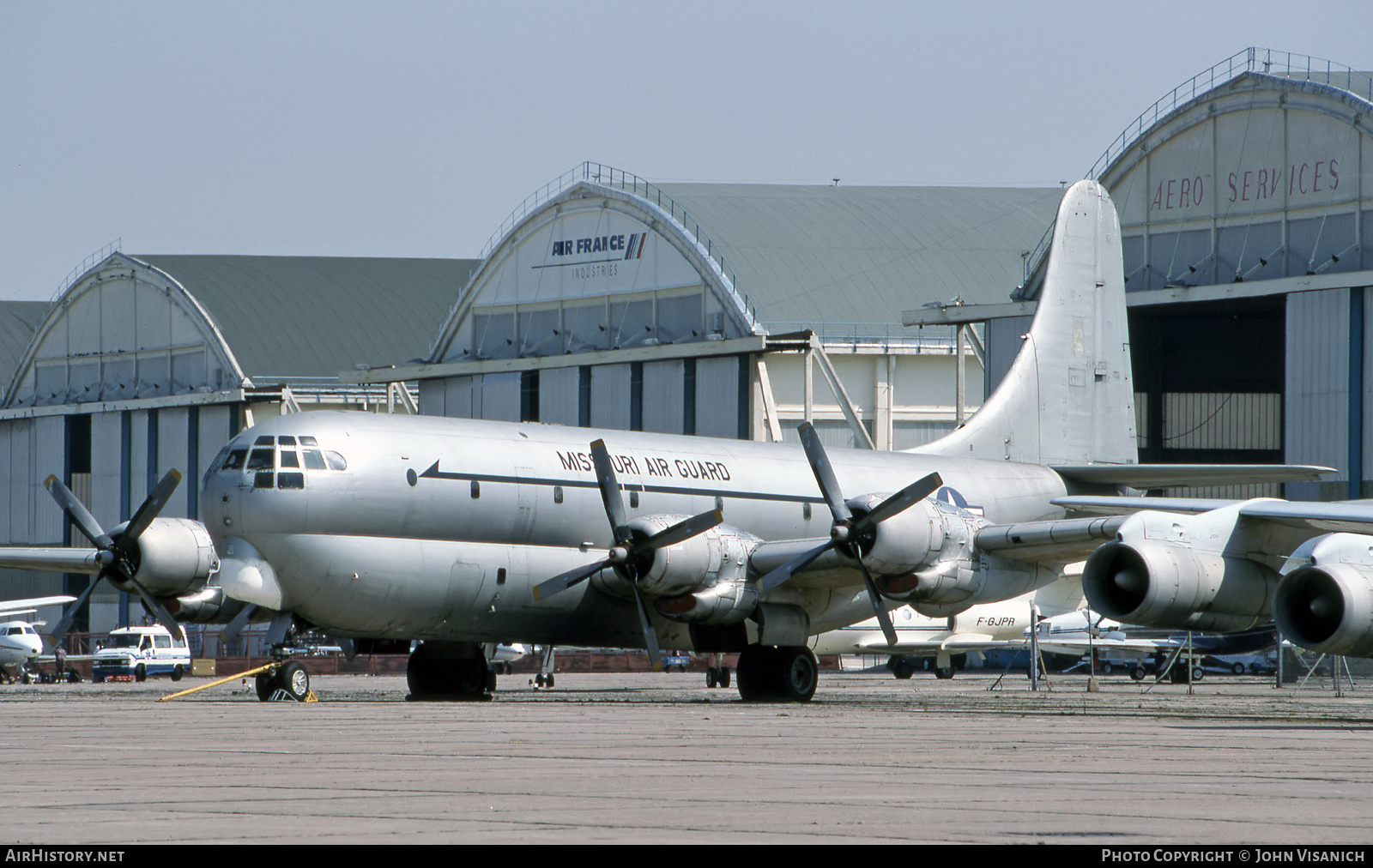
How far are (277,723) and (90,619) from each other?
5692cm

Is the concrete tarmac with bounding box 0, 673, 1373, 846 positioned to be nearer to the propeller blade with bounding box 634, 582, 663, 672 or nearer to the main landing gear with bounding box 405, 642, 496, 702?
the propeller blade with bounding box 634, 582, 663, 672

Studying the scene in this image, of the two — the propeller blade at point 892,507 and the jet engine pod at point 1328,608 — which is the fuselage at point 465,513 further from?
the jet engine pod at point 1328,608

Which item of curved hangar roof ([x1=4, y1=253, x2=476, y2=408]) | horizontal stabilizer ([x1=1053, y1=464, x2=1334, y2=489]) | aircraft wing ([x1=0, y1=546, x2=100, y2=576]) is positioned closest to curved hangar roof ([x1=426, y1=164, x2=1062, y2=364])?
curved hangar roof ([x1=4, y1=253, x2=476, y2=408])

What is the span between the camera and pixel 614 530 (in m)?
26.4

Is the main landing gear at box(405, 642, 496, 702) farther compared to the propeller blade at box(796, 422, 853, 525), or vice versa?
the main landing gear at box(405, 642, 496, 702)

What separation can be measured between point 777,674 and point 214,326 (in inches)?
1721

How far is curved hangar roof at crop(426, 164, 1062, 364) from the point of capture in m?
54.6

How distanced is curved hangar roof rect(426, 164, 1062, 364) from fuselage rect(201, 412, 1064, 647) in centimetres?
2306

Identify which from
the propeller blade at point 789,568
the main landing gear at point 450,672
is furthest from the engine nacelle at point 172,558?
the propeller blade at point 789,568

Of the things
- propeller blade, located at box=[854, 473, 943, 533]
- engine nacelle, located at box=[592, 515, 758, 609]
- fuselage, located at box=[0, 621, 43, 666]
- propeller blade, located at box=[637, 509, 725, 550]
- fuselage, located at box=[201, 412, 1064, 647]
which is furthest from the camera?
fuselage, located at box=[0, 621, 43, 666]

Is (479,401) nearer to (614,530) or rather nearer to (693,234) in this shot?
(693,234)

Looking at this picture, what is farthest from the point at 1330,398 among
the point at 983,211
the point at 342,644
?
the point at 342,644

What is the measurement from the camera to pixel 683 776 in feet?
40.0

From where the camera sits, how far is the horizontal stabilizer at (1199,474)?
96.6 ft
